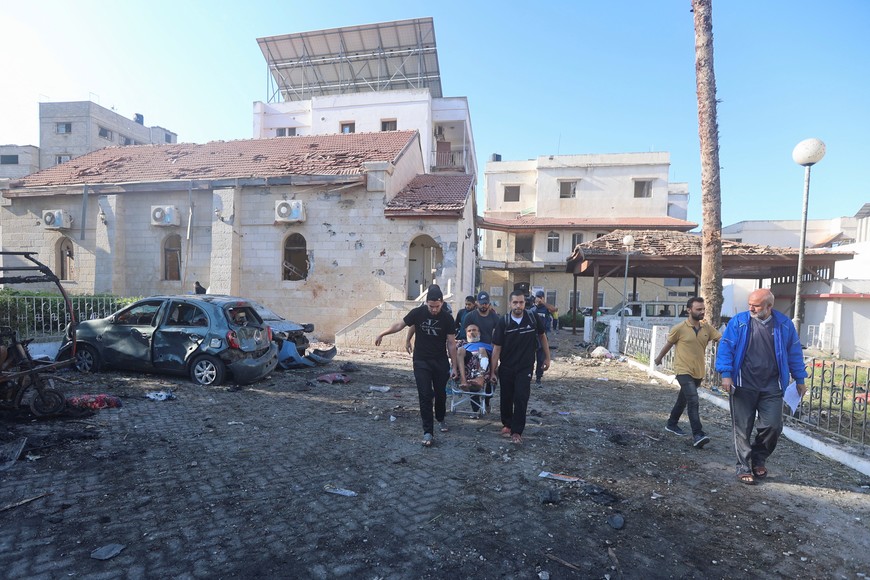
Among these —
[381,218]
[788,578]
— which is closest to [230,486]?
[788,578]

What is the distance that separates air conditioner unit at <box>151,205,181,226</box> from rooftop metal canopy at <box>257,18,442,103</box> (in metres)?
18.5

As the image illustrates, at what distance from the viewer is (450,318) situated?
16.7 feet

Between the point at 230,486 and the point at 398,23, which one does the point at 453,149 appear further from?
the point at 230,486

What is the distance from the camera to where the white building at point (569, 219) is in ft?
91.9

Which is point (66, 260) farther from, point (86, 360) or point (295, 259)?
point (86, 360)

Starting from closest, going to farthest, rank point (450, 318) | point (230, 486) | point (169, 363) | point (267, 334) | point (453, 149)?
point (230, 486)
point (450, 318)
point (169, 363)
point (267, 334)
point (453, 149)

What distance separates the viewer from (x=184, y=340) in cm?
738

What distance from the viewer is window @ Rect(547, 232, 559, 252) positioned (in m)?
28.6

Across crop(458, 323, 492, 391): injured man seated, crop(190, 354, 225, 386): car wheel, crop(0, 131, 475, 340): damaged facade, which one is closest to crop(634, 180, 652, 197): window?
crop(0, 131, 475, 340): damaged facade

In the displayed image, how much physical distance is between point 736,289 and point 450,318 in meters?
28.2

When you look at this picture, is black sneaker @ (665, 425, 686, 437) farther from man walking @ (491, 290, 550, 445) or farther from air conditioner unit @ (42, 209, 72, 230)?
air conditioner unit @ (42, 209, 72, 230)

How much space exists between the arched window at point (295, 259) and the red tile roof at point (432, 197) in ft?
12.5

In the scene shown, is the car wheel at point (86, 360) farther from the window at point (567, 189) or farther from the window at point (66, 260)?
the window at point (567, 189)

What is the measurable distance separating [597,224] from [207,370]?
2560 centimetres
